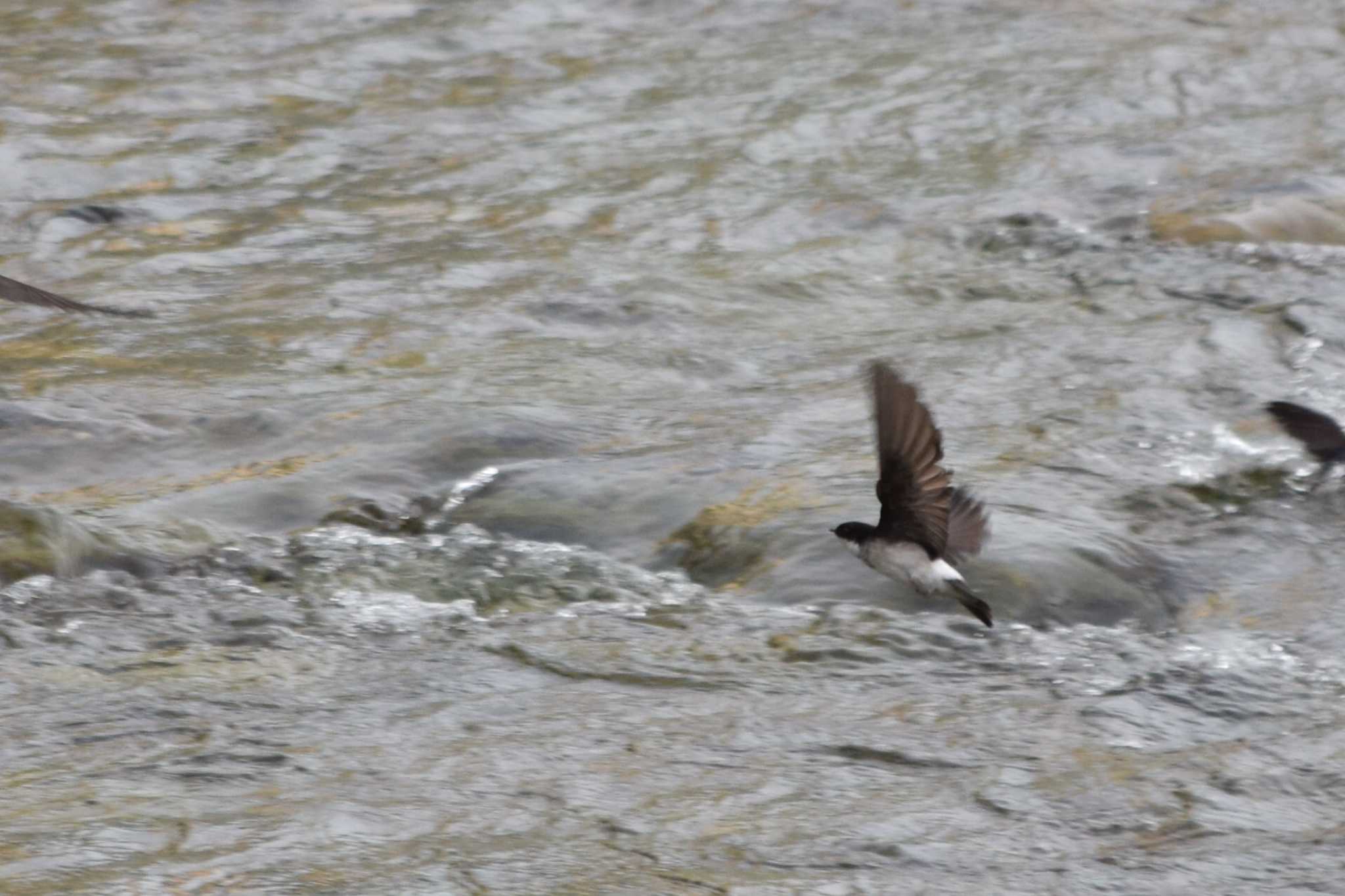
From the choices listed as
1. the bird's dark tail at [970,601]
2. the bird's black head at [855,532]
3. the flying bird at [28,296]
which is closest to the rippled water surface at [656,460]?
the bird's dark tail at [970,601]

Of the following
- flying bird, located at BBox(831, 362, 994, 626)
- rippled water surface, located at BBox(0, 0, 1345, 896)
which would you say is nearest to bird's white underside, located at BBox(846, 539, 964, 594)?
flying bird, located at BBox(831, 362, 994, 626)

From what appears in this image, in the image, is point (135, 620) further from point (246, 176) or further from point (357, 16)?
point (357, 16)

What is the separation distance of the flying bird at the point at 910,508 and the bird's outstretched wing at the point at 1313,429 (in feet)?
5.26

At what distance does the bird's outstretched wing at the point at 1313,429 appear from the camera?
6.40m

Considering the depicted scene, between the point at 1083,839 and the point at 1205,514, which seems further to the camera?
the point at 1205,514

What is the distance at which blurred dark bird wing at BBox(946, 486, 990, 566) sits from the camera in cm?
530

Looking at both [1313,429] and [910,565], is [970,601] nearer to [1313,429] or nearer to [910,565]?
[910,565]

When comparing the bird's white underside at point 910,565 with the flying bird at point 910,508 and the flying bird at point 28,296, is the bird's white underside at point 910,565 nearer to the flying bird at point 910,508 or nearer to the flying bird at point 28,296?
the flying bird at point 910,508

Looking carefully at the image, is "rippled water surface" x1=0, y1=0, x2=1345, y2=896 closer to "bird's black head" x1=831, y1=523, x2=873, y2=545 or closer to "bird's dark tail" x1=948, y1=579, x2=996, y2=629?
"bird's dark tail" x1=948, y1=579, x2=996, y2=629

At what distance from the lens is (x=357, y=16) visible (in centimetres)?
1259

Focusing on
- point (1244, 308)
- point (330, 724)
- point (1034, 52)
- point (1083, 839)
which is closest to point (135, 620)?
point (330, 724)

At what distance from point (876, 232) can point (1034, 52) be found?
3282 mm

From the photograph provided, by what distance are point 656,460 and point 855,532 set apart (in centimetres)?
128

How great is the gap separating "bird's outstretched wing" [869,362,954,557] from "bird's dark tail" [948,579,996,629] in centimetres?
10
